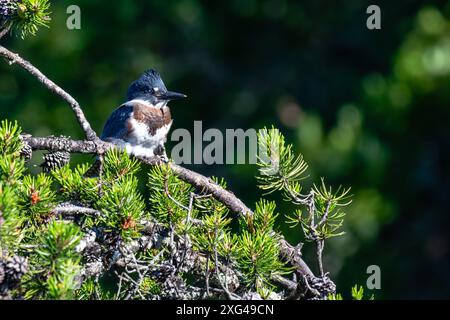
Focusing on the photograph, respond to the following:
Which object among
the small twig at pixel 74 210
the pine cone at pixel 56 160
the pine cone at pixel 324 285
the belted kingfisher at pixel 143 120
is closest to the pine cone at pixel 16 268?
the small twig at pixel 74 210

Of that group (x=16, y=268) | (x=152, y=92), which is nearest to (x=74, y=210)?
(x=16, y=268)

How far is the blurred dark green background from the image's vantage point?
5.61m

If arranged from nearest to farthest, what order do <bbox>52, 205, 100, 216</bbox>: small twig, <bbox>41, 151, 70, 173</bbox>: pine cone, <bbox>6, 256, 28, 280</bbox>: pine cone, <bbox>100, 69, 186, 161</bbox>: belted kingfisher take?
<bbox>6, 256, 28, 280</bbox>: pine cone < <bbox>52, 205, 100, 216</bbox>: small twig < <bbox>41, 151, 70, 173</bbox>: pine cone < <bbox>100, 69, 186, 161</bbox>: belted kingfisher

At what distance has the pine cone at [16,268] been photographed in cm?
179

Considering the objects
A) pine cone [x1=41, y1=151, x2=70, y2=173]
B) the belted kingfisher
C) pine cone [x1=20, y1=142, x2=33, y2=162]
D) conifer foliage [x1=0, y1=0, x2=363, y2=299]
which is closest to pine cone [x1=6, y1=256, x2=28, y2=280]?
conifer foliage [x1=0, y1=0, x2=363, y2=299]

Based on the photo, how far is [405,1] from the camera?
6.72m

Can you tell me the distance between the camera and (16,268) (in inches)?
70.3

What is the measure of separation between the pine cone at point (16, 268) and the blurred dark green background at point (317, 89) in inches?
139

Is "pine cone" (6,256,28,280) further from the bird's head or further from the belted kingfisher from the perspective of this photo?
the bird's head

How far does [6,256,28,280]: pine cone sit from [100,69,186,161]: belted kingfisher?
1843 millimetres

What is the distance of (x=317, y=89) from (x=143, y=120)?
10.2 feet
